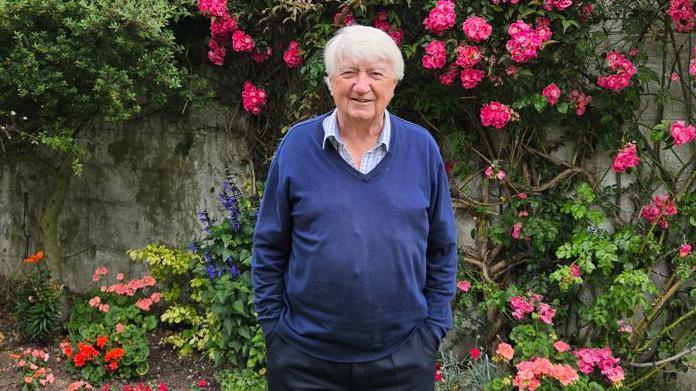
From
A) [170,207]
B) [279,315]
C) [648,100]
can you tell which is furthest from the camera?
[170,207]

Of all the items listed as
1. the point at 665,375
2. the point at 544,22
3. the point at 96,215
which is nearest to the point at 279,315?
the point at 544,22

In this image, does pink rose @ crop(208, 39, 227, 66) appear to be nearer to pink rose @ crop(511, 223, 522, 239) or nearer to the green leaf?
the green leaf

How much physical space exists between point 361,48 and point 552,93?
1.75 meters

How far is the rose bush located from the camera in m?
3.31

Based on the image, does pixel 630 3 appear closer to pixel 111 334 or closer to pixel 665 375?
pixel 665 375

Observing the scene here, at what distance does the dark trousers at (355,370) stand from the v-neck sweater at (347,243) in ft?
0.08

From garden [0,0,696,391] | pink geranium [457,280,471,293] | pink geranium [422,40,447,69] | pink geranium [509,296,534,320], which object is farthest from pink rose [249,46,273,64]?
pink geranium [509,296,534,320]

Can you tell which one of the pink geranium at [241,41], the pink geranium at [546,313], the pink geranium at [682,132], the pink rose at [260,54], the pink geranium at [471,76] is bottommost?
the pink geranium at [546,313]

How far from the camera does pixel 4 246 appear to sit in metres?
5.23

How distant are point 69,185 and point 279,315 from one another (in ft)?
10.6

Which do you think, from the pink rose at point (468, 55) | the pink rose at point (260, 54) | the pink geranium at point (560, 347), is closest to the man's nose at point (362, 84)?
the pink rose at point (468, 55)

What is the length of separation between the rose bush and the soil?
1.48m

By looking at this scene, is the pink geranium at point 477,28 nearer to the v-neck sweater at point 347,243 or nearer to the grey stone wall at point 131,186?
the v-neck sweater at point 347,243

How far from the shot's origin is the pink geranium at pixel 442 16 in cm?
329
